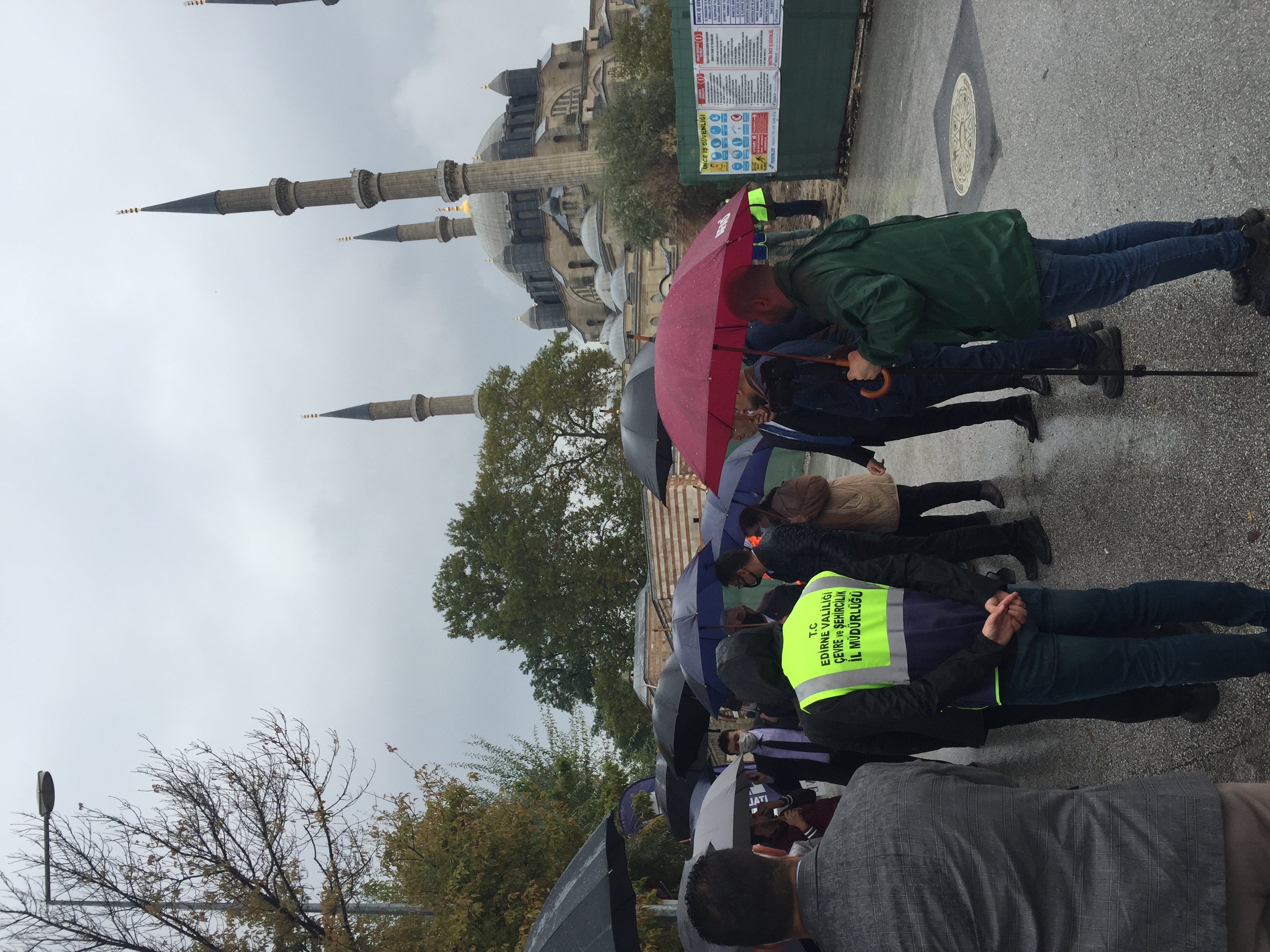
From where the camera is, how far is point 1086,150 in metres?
5.53

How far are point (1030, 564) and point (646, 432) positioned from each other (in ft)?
10.00

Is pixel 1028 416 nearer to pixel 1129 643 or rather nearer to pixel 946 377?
pixel 946 377

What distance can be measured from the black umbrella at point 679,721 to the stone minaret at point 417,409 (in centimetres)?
3438

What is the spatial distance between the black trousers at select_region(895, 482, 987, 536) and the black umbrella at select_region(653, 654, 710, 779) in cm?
278

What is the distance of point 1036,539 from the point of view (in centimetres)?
550

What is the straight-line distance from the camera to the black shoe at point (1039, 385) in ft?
19.2

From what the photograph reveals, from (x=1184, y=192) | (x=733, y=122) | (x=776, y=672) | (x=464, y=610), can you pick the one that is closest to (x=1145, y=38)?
(x=1184, y=192)

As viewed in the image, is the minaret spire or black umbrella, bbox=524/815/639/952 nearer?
black umbrella, bbox=524/815/639/952

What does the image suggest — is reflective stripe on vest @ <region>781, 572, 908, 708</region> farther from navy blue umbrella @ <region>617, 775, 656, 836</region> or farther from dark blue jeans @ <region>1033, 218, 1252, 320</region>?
navy blue umbrella @ <region>617, 775, 656, 836</region>

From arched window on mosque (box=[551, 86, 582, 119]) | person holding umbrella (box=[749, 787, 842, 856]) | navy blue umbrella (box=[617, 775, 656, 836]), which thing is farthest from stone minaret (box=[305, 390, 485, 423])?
person holding umbrella (box=[749, 787, 842, 856])

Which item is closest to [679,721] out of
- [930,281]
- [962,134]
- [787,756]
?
[787,756]

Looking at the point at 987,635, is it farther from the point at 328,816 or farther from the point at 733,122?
the point at 733,122

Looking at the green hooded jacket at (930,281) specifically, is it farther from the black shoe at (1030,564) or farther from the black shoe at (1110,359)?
the black shoe at (1030,564)

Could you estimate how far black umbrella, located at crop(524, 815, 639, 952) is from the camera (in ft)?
13.2
